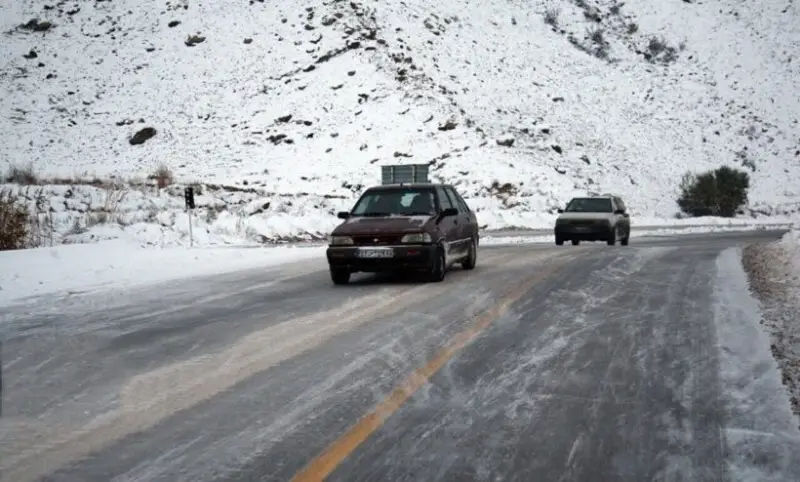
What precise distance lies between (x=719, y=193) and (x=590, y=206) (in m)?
24.7

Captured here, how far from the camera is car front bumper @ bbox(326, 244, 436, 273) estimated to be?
11.6m

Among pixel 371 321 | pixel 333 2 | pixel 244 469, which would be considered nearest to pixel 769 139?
pixel 333 2

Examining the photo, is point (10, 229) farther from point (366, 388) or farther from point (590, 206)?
point (590, 206)

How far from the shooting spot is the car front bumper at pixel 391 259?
38.0 ft

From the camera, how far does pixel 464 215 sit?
46.6 feet

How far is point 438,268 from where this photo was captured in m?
12.0

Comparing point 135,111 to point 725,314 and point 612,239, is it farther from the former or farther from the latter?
point 725,314

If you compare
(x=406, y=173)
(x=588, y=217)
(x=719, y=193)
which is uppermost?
(x=406, y=173)

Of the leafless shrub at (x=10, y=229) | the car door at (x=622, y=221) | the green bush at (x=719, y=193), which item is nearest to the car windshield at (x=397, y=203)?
the leafless shrub at (x=10, y=229)

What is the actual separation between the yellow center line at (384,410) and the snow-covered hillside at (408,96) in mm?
28632

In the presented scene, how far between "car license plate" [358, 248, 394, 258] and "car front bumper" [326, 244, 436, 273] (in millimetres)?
31

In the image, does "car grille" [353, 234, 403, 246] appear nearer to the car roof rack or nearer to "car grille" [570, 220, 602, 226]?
"car grille" [570, 220, 602, 226]

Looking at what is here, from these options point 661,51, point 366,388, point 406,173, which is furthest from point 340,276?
point 661,51

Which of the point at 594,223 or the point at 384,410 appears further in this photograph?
the point at 594,223
